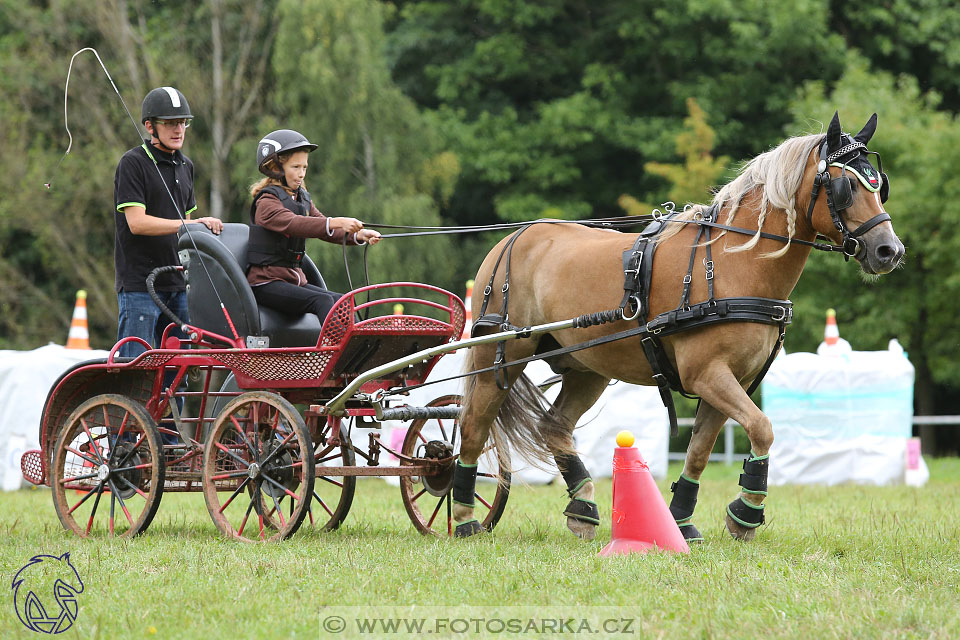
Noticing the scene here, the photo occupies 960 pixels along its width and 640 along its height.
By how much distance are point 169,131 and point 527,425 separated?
2.70 metres

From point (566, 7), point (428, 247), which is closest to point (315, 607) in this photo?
point (428, 247)

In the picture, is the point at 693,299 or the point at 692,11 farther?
the point at 692,11

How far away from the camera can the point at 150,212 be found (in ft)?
22.2

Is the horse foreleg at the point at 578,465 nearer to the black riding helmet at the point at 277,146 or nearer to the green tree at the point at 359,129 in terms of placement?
the black riding helmet at the point at 277,146

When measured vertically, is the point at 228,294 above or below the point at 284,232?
below

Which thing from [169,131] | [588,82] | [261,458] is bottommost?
[261,458]

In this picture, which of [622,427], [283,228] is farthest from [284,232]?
[622,427]

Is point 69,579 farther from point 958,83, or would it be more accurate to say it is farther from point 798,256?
point 958,83

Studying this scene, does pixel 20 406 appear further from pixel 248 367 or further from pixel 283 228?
pixel 283 228

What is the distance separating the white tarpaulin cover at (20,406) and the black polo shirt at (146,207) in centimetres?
428

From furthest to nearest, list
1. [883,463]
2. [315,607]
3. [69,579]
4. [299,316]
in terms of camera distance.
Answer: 1. [883,463]
2. [299,316]
3. [69,579]
4. [315,607]

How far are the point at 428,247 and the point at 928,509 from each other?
45.3 feet

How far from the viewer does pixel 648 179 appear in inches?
880

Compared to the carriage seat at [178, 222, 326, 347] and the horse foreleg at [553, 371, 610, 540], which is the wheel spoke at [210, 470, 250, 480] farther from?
the horse foreleg at [553, 371, 610, 540]
